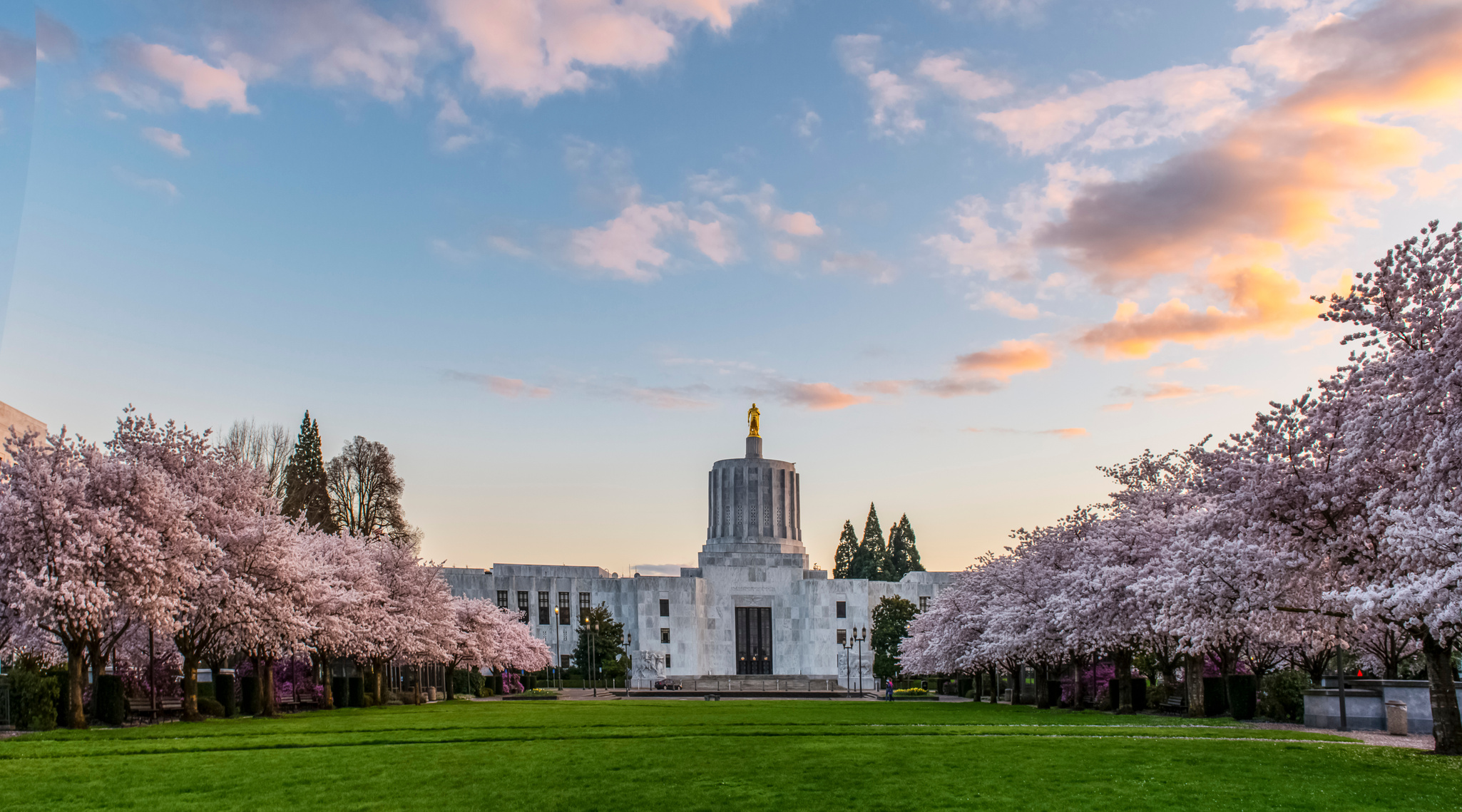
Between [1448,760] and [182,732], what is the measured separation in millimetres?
27139

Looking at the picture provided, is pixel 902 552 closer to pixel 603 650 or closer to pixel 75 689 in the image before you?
pixel 603 650

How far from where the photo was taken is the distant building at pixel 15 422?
5891cm

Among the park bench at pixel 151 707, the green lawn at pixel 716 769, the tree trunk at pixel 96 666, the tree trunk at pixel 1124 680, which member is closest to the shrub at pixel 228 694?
the park bench at pixel 151 707

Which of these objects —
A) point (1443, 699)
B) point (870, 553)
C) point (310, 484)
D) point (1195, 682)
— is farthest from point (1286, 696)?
point (870, 553)

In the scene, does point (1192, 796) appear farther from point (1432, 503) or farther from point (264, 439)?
point (264, 439)

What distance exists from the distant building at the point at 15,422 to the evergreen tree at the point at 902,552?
90.6 meters

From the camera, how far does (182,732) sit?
2786 cm

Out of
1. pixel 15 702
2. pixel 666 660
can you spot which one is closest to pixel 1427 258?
pixel 15 702

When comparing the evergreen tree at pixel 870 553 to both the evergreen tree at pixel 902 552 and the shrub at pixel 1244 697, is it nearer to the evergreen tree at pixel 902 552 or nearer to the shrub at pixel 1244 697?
the evergreen tree at pixel 902 552

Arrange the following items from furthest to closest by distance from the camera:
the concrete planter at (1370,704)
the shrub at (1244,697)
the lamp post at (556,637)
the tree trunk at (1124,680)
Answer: the lamp post at (556,637)
the tree trunk at (1124,680)
the shrub at (1244,697)
the concrete planter at (1370,704)

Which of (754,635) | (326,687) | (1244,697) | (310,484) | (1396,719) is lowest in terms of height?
(754,635)

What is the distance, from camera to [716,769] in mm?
18625

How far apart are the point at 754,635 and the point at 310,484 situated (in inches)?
1929

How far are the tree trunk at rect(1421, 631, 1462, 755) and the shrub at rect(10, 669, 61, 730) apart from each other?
32.4 metres
